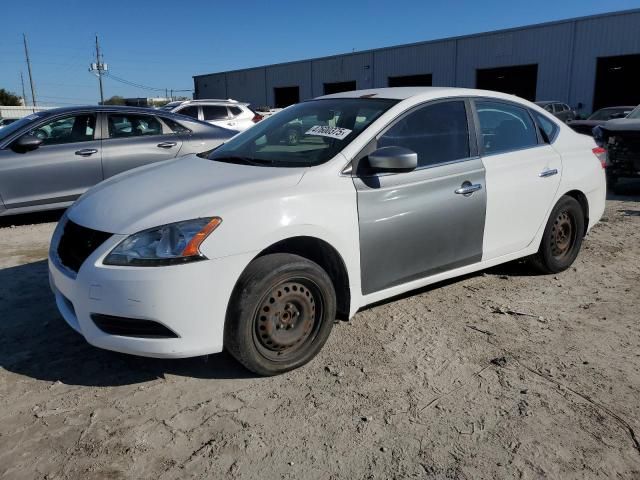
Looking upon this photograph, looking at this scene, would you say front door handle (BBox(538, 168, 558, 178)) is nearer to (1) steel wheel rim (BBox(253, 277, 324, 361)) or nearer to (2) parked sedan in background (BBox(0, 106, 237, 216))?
(1) steel wheel rim (BBox(253, 277, 324, 361))

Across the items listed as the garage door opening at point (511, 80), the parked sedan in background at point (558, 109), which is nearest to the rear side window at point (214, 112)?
the parked sedan in background at point (558, 109)

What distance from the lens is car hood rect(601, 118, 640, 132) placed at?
8.58 m

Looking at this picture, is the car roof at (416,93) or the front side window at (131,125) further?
the front side window at (131,125)

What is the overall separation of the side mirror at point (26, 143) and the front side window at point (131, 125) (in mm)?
922

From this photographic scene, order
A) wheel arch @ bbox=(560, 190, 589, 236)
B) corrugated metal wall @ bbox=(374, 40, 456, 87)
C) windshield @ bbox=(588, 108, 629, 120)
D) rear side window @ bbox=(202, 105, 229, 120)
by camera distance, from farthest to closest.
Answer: corrugated metal wall @ bbox=(374, 40, 456, 87) → windshield @ bbox=(588, 108, 629, 120) → rear side window @ bbox=(202, 105, 229, 120) → wheel arch @ bbox=(560, 190, 589, 236)

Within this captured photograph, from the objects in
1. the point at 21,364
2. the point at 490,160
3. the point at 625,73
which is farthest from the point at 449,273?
the point at 625,73

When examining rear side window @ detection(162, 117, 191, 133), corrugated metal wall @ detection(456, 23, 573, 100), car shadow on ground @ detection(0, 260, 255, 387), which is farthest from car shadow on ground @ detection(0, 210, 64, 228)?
corrugated metal wall @ detection(456, 23, 573, 100)

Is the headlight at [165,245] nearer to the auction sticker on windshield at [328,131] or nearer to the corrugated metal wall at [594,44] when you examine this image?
the auction sticker on windshield at [328,131]

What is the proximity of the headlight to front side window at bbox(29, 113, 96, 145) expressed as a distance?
481cm

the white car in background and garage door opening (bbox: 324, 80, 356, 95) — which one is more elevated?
garage door opening (bbox: 324, 80, 356, 95)

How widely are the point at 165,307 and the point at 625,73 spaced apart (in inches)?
1294

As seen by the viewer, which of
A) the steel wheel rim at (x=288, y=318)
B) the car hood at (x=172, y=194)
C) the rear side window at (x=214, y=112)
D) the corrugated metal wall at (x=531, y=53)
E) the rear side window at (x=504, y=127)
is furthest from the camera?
the corrugated metal wall at (x=531, y=53)

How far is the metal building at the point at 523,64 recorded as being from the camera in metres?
25.1

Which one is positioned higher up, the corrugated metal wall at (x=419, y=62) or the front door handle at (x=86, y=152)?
the corrugated metal wall at (x=419, y=62)
